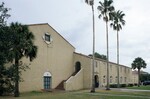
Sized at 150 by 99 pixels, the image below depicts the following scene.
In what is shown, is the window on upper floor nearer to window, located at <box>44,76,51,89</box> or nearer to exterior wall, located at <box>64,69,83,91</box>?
window, located at <box>44,76,51,89</box>

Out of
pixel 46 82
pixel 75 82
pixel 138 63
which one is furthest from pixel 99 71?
pixel 138 63

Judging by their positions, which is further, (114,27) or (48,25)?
(114,27)

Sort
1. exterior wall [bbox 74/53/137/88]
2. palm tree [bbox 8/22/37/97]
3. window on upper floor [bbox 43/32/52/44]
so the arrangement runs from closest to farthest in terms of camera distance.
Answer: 1. palm tree [bbox 8/22/37/97]
2. window on upper floor [bbox 43/32/52/44]
3. exterior wall [bbox 74/53/137/88]

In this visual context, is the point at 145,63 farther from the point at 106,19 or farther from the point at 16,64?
the point at 16,64

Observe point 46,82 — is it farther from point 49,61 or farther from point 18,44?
point 18,44

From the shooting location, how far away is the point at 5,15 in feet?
115

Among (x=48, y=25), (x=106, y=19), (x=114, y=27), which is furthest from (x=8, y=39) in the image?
(x=114, y=27)

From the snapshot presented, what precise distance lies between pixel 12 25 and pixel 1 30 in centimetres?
279

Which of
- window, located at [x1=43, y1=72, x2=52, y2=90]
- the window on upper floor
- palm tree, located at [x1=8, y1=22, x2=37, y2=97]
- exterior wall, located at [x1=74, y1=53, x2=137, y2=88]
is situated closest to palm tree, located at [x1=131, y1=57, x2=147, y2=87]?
exterior wall, located at [x1=74, y1=53, x2=137, y2=88]

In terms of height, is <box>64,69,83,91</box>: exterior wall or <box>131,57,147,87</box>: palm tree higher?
<box>131,57,147,87</box>: palm tree

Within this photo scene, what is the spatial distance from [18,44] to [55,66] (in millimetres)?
19045

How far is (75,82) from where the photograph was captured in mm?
57938

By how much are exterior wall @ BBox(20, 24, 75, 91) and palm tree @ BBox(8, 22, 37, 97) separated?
28.9 ft

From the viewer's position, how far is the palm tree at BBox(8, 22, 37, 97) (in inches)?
1430
